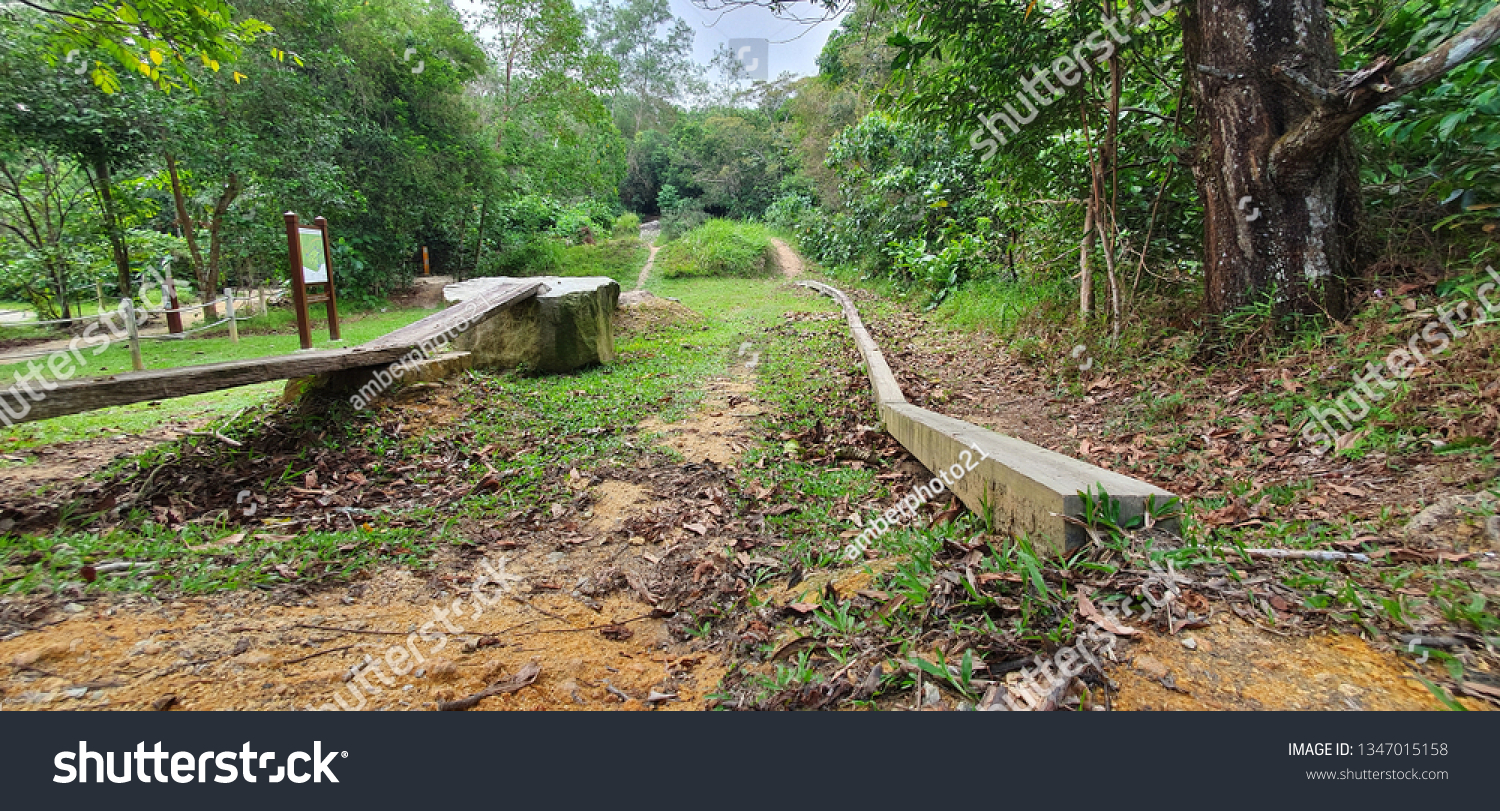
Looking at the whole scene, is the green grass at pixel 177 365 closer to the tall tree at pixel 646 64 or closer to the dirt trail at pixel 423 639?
the dirt trail at pixel 423 639

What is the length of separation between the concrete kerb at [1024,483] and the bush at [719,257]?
15762mm

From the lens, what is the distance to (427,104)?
15180mm

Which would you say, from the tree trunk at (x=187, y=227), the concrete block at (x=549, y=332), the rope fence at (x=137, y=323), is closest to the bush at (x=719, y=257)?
the rope fence at (x=137, y=323)

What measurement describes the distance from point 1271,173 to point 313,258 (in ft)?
28.6

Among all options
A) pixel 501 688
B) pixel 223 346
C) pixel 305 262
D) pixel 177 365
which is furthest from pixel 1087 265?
pixel 223 346

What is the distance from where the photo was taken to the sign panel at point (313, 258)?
7.06 meters

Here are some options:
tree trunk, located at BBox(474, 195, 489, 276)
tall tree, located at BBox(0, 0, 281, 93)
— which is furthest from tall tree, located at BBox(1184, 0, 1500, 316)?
tree trunk, located at BBox(474, 195, 489, 276)

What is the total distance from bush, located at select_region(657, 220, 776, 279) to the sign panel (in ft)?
38.8

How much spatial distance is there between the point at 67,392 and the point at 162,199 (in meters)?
16.0

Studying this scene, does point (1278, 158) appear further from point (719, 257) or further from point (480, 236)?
point (480, 236)

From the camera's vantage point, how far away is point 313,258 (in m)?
7.30

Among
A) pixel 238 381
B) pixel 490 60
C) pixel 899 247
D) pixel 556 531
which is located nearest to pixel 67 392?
pixel 238 381
